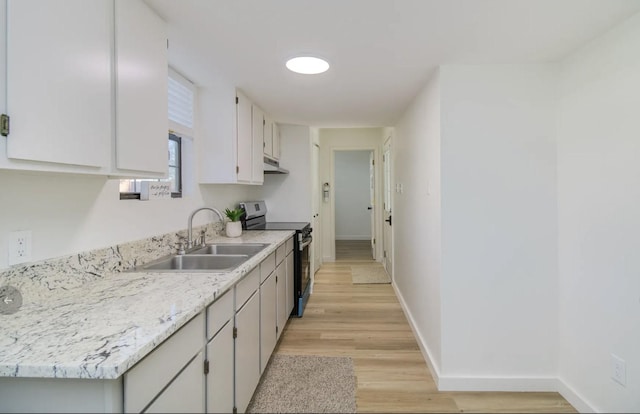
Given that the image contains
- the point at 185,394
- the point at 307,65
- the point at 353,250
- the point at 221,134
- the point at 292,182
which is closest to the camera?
the point at 185,394

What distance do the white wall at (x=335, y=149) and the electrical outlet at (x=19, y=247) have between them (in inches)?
195

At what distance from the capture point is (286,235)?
3.04 meters

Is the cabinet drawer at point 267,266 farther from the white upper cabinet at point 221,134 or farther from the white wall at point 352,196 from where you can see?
the white wall at point 352,196

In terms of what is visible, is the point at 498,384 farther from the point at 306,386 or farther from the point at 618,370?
the point at 306,386

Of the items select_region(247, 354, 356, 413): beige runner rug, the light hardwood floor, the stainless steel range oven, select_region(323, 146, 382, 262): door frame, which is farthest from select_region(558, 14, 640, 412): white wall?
select_region(323, 146, 382, 262): door frame

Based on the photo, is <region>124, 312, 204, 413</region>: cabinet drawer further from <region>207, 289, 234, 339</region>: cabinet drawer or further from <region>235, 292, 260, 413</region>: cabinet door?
<region>235, 292, 260, 413</region>: cabinet door

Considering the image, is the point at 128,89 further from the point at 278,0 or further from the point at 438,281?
the point at 438,281

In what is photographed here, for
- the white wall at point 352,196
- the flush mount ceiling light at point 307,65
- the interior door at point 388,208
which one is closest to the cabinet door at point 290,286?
the flush mount ceiling light at point 307,65

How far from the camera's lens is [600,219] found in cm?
173

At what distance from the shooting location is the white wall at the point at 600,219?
5.14 ft

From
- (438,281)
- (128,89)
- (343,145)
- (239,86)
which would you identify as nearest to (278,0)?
(128,89)

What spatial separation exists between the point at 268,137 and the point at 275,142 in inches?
14.0

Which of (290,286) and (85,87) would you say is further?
(290,286)

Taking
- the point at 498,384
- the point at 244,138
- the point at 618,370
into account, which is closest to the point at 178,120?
the point at 244,138
